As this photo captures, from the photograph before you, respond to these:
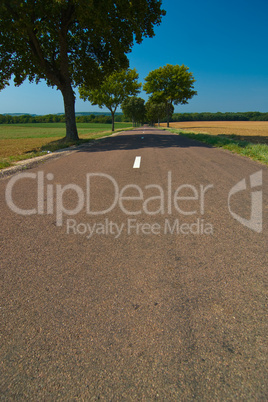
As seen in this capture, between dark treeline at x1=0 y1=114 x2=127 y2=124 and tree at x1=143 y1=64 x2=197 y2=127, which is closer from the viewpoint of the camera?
tree at x1=143 y1=64 x2=197 y2=127

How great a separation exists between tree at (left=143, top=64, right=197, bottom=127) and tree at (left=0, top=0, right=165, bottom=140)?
102ft

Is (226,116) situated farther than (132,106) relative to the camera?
Yes

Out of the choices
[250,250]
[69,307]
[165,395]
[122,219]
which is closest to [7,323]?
[69,307]

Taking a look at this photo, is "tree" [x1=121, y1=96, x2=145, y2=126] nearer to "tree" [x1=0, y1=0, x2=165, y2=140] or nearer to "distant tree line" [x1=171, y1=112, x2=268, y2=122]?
"distant tree line" [x1=171, y1=112, x2=268, y2=122]

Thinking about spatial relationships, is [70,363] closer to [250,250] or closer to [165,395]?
[165,395]

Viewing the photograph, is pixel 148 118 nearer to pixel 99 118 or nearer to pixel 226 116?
pixel 99 118

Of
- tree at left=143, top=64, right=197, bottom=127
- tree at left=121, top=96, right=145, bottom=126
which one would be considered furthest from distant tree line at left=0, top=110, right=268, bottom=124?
tree at left=143, top=64, right=197, bottom=127

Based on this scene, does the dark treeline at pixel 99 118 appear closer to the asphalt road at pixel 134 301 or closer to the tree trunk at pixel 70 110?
the tree trunk at pixel 70 110

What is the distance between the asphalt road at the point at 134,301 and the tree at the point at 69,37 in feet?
39.0

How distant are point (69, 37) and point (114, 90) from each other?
838 inches

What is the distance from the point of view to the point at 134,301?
6.07ft

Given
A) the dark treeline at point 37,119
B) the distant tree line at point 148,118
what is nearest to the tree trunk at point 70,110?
the distant tree line at point 148,118

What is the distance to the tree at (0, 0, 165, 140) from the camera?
12.0 meters

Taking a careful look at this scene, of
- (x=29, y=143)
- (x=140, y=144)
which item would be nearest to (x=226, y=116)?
(x=29, y=143)
